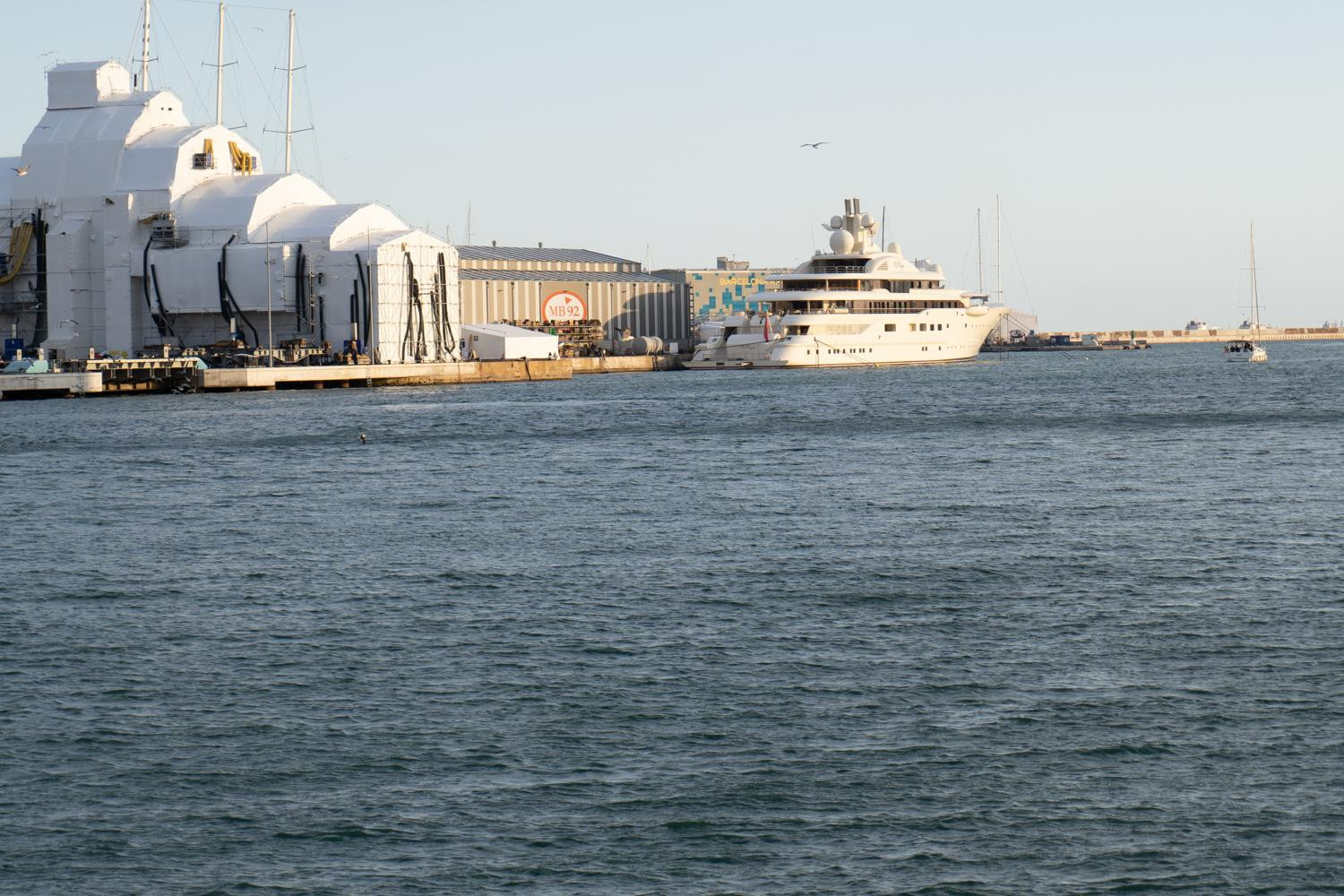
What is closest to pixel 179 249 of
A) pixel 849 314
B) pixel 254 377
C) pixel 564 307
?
pixel 254 377

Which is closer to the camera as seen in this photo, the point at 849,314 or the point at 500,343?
the point at 500,343

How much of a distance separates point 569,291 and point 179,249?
4088 centimetres

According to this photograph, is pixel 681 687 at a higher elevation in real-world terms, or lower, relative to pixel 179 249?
lower

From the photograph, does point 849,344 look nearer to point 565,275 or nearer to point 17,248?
point 565,275

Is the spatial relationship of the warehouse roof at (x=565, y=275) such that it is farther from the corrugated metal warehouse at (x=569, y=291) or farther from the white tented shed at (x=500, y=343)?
the white tented shed at (x=500, y=343)

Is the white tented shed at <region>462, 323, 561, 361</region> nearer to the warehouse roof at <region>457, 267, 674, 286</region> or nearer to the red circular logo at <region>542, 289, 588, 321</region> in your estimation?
the warehouse roof at <region>457, 267, 674, 286</region>

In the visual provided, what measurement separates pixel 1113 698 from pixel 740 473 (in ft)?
83.4

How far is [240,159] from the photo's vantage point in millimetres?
102438

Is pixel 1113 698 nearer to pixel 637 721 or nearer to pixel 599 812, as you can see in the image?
pixel 637 721

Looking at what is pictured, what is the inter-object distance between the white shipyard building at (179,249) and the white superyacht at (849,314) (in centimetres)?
2751

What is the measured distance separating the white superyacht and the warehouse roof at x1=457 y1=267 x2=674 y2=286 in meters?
12.5

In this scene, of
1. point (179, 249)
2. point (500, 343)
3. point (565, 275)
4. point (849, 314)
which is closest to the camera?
point (179, 249)

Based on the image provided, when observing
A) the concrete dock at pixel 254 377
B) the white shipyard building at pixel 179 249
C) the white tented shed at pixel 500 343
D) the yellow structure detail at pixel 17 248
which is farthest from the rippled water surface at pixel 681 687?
the white tented shed at pixel 500 343

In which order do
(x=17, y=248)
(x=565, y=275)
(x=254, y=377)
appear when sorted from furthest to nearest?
(x=565, y=275) → (x=17, y=248) → (x=254, y=377)
